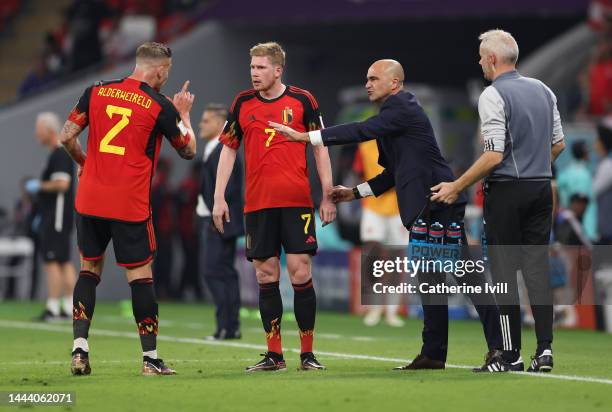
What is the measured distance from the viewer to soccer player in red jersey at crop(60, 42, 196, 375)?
388 inches

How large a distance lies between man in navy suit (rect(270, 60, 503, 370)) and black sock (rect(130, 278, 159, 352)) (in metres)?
1.38

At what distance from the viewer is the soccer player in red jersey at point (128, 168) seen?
9.87 meters

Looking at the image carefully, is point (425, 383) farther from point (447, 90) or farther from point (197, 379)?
point (447, 90)

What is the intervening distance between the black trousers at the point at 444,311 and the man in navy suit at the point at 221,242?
4.08m

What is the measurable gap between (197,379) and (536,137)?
2654 mm

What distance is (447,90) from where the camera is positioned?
82.6 feet

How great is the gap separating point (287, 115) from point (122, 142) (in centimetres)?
113

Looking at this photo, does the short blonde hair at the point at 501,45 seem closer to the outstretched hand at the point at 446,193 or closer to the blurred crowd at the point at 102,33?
the outstretched hand at the point at 446,193

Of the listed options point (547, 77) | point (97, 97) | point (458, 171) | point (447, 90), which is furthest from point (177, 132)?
point (447, 90)

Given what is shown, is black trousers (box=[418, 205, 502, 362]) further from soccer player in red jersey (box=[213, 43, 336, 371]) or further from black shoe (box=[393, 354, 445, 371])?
soccer player in red jersey (box=[213, 43, 336, 371])

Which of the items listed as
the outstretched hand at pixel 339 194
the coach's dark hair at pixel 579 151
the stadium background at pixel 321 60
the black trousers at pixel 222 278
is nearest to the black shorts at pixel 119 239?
the outstretched hand at pixel 339 194

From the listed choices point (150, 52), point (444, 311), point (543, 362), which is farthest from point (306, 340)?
point (150, 52)

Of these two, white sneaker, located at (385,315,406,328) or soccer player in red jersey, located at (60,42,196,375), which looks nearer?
soccer player in red jersey, located at (60,42,196,375)

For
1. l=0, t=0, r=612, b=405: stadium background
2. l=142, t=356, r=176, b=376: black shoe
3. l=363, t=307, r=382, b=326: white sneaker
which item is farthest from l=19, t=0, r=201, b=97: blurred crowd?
l=142, t=356, r=176, b=376: black shoe
